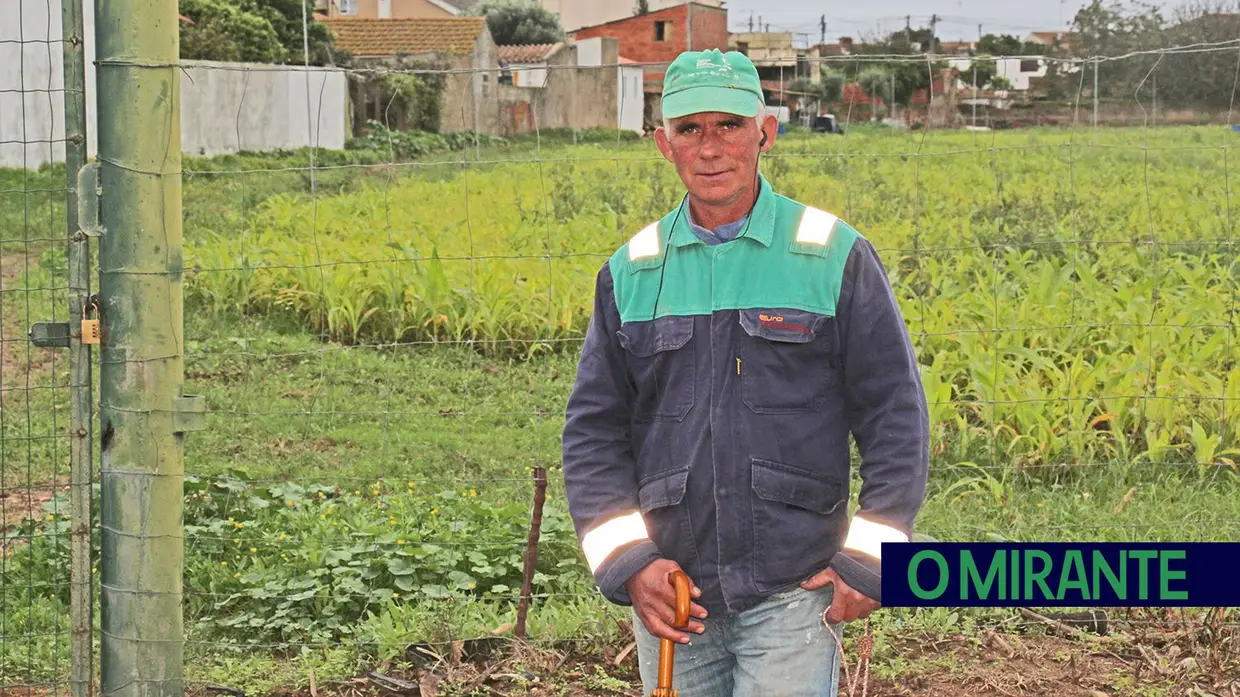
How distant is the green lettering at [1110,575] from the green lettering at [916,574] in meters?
0.65

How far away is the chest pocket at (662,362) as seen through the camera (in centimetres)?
245

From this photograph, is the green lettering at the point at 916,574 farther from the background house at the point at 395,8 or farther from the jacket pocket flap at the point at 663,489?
the background house at the point at 395,8

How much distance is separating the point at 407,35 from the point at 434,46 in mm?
1270

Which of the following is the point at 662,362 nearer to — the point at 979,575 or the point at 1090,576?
the point at 979,575

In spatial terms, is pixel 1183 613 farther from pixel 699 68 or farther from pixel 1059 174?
pixel 1059 174

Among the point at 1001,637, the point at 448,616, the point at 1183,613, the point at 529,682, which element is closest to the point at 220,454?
the point at 448,616

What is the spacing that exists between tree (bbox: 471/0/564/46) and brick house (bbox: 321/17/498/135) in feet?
51.8

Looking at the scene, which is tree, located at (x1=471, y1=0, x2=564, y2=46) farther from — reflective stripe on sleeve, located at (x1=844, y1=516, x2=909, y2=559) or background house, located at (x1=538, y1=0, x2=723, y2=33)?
reflective stripe on sleeve, located at (x1=844, y1=516, x2=909, y2=559)

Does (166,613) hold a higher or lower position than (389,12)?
lower

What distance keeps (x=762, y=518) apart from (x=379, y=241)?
7395 mm

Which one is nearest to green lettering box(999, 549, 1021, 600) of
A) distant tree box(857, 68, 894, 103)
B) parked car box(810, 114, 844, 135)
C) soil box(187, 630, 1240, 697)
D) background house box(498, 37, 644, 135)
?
soil box(187, 630, 1240, 697)

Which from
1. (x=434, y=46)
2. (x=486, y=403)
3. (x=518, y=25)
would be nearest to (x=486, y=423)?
(x=486, y=403)

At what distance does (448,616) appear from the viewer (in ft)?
13.7

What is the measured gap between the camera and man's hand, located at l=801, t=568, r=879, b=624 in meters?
2.37
